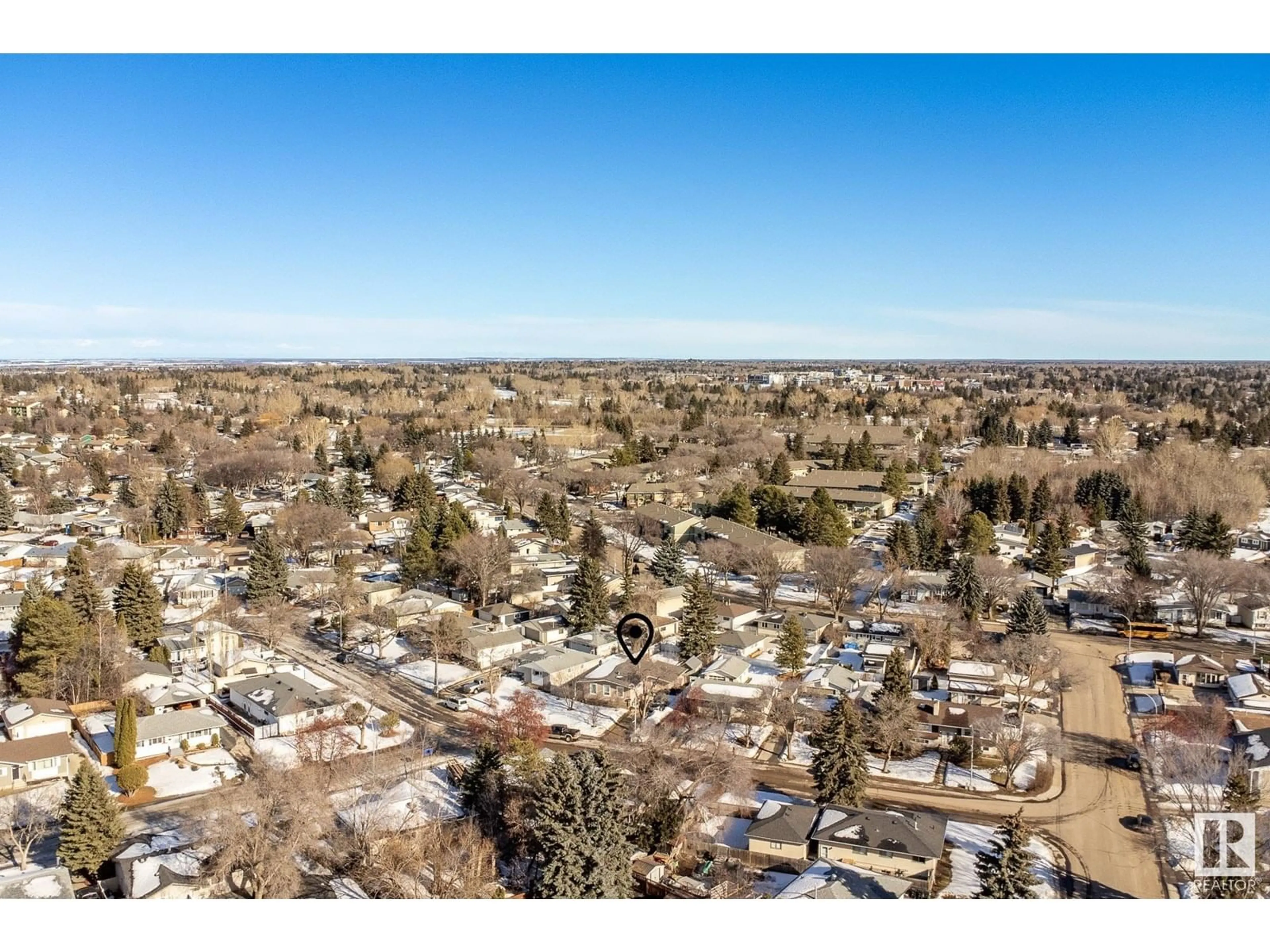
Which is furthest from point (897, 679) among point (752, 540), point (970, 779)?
point (752, 540)

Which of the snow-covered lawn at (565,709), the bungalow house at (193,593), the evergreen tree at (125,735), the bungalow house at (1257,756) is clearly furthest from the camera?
the bungalow house at (193,593)

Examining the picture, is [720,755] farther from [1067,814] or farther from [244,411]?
[244,411]

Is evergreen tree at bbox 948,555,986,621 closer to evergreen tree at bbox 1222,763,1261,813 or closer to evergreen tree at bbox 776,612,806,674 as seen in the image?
evergreen tree at bbox 776,612,806,674

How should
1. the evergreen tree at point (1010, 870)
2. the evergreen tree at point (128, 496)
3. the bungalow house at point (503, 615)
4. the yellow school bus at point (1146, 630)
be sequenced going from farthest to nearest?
1. the evergreen tree at point (128, 496)
2. the bungalow house at point (503, 615)
3. the yellow school bus at point (1146, 630)
4. the evergreen tree at point (1010, 870)

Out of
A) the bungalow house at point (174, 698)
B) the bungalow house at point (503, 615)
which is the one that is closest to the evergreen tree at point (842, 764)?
the bungalow house at point (503, 615)

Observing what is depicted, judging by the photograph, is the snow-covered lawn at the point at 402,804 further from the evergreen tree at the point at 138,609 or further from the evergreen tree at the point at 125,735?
the evergreen tree at the point at 138,609
